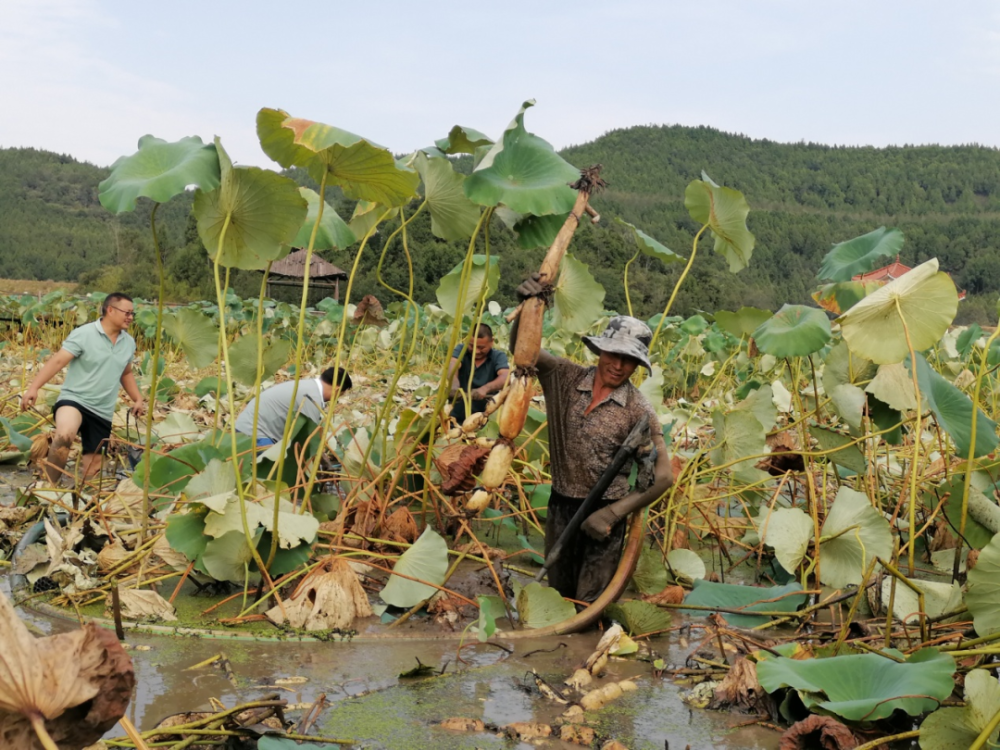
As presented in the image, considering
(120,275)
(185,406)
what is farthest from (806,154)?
(185,406)

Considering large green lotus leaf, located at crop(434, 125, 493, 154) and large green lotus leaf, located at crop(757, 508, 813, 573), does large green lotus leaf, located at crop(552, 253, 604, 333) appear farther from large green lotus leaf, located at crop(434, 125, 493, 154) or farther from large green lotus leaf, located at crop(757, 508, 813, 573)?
large green lotus leaf, located at crop(757, 508, 813, 573)

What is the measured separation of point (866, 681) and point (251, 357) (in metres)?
3.26

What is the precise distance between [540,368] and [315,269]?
1995 cm

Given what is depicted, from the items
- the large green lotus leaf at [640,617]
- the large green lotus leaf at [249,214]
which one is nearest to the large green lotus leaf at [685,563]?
the large green lotus leaf at [640,617]

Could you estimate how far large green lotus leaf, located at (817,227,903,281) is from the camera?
14.8ft

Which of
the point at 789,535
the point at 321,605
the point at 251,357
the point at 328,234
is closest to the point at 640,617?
the point at 789,535

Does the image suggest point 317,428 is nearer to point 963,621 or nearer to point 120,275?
point 963,621

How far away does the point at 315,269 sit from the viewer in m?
23.0

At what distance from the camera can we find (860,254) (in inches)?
185

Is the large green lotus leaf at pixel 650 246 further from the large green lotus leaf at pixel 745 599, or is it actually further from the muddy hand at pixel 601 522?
the large green lotus leaf at pixel 745 599


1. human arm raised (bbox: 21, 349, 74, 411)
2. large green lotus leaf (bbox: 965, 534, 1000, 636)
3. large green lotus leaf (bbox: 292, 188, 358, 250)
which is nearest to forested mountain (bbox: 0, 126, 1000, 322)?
human arm raised (bbox: 21, 349, 74, 411)

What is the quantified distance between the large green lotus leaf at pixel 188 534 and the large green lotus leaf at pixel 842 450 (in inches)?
108

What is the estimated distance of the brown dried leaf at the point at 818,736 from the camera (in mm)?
2592

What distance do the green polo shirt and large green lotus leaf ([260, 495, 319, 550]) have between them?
75.7 inches
